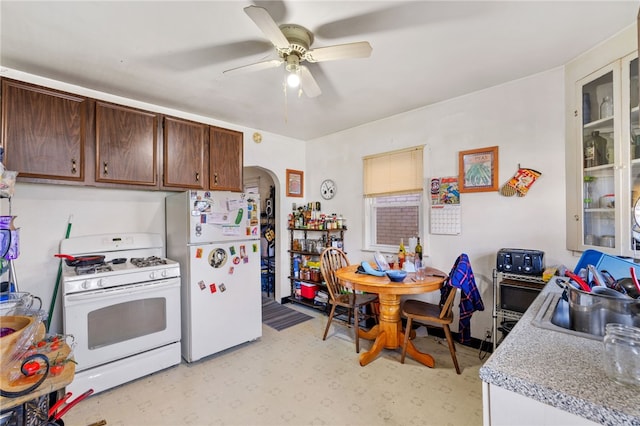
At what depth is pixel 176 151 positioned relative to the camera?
2754 millimetres

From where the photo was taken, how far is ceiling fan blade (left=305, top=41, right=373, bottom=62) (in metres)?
1.62

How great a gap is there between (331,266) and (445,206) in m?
1.37

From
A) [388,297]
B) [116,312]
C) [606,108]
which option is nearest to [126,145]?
[116,312]

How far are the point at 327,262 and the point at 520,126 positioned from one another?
224 centimetres

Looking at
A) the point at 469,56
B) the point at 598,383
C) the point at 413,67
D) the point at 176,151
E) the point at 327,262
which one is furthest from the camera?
the point at 327,262

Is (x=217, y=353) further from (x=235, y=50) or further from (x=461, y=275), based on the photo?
(x=235, y=50)

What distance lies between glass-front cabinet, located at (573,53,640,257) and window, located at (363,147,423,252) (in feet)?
4.41

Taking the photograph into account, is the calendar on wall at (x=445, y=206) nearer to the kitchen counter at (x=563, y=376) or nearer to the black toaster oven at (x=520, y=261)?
the black toaster oven at (x=520, y=261)

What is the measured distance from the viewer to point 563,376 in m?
0.70

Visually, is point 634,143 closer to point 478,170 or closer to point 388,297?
point 478,170

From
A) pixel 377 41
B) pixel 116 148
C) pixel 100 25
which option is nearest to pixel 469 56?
pixel 377 41

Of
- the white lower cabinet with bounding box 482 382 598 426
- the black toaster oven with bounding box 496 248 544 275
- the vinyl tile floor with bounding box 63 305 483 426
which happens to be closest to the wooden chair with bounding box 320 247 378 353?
the vinyl tile floor with bounding box 63 305 483 426

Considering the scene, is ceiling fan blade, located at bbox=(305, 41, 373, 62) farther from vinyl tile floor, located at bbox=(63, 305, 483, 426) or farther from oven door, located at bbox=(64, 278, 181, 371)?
vinyl tile floor, located at bbox=(63, 305, 483, 426)

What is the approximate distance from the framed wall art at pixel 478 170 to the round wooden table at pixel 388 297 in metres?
0.91
